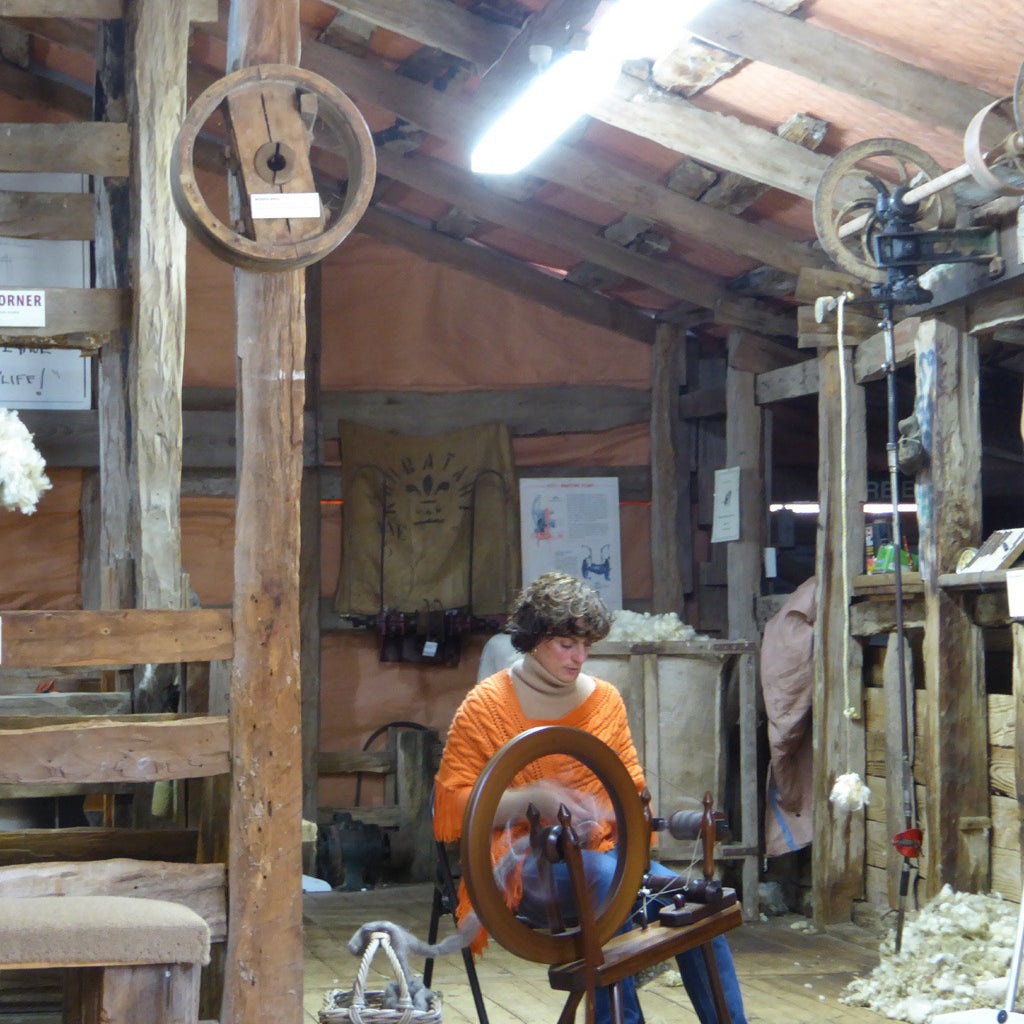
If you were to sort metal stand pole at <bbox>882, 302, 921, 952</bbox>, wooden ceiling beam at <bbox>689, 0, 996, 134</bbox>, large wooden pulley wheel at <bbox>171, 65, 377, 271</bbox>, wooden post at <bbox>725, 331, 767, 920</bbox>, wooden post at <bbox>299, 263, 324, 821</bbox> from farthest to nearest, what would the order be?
wooden post at <bbox>299, 263, 324, 821</bbox> → wooden post at <bbox>725, 331, 767, 920</bbox> → metal stand pole at <bbox>882, 302, 921, 952</bbox> → wooden ceiling beam at <bbox>689, 0, 996, 134</bbox> → large wooden pulley wheel at <bbox>171, 65, 377, 271</bbox>

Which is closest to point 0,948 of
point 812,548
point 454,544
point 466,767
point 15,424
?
point 466,767

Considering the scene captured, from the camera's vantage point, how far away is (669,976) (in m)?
5.40

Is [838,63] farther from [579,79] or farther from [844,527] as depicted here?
[844,527]

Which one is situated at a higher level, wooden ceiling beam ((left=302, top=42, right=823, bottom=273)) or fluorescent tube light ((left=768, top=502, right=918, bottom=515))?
wooden ceiling beam ((left=302, top=42, right=823, bottom=273))

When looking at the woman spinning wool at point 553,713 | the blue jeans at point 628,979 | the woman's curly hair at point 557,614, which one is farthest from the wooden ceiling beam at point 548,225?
the blue jeans at point 628,979

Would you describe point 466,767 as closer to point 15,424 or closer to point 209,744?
point 209,744

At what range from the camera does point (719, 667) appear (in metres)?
6.59

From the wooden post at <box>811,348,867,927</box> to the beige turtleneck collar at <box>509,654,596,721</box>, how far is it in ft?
8.84

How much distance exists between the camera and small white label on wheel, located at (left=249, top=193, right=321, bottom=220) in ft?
11.8

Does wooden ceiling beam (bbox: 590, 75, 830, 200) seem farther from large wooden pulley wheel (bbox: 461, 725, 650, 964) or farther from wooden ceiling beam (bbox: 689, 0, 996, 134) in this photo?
large wooden pulley wheel (bbox: 461, 725, 650, 964)

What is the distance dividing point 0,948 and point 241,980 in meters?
1.05

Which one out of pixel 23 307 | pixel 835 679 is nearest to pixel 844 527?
pixel 835 679

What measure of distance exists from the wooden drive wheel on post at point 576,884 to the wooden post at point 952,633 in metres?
2.62

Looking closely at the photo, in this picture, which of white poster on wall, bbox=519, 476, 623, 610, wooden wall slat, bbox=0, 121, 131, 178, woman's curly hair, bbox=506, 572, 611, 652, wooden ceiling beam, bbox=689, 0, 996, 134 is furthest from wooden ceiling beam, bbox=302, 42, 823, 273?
woman's curly hair, bbox=506, 572, 611, 652
